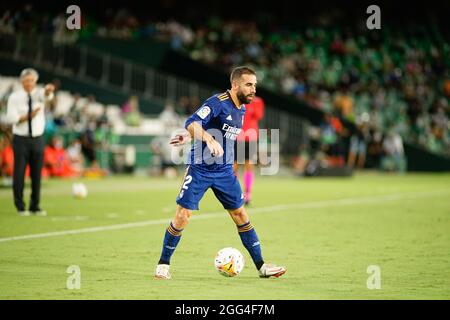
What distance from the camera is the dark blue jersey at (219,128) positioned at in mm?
8945

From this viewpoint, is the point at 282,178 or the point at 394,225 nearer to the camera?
the point at 394,225

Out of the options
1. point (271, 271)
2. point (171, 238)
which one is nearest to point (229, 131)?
point (171, 238)

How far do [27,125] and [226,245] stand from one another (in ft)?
17.2

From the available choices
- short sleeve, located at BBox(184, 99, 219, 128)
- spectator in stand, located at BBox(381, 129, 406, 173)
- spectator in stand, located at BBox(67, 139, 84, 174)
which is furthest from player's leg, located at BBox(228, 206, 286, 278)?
spectator in stand, located at BBox(381, 129, 406, 173)

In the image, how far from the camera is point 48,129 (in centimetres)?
2909

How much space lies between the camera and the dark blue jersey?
29.3 ft

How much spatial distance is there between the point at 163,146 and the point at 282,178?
4528mm

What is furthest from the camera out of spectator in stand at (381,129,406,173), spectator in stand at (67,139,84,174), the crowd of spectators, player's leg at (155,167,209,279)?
the crowd of spectators

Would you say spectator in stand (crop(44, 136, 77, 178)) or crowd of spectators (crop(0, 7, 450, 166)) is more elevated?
crowd of spectators (crop(0, 7, 450, 166))

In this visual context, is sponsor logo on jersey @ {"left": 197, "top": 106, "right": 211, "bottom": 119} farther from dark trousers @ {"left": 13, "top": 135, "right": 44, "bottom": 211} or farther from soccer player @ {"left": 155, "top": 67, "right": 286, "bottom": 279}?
dark trousers @ {"left": 13, "top": 135, "right": 44, "bottom": 211}

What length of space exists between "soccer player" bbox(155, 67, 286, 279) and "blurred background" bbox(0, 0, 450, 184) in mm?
18196

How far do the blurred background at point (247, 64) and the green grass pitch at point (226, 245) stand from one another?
10316 millimetres
